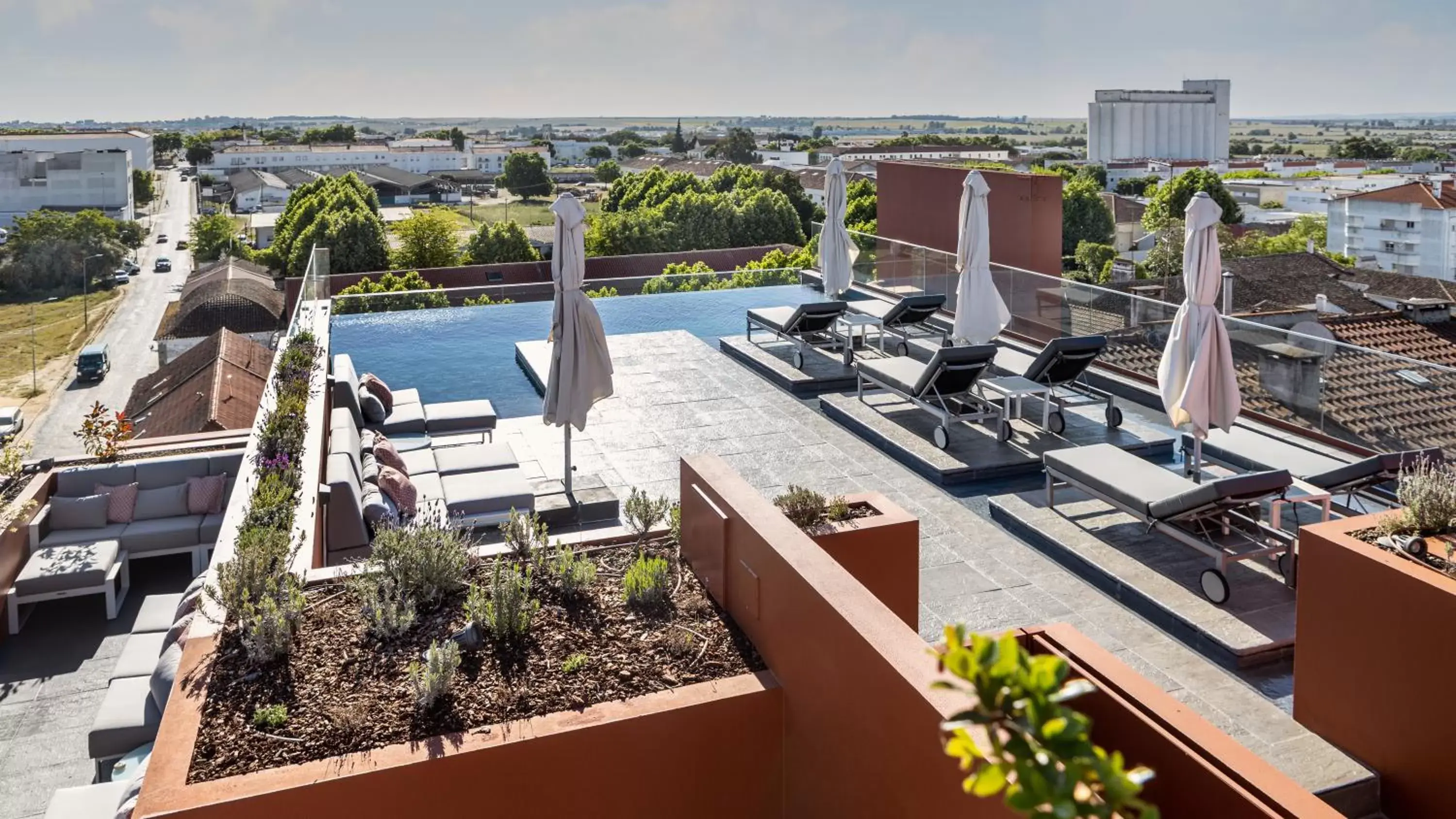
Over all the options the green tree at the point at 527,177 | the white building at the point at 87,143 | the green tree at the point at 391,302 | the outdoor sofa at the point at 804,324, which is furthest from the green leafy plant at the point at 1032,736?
the white building at the point at 87,143

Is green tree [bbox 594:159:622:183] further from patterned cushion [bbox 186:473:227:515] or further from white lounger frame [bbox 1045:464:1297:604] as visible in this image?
white lounger frame [bbox 1045:464:1297:604]

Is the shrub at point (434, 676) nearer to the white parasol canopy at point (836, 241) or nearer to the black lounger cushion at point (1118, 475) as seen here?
the black lounger cushion at point (1118, 475)

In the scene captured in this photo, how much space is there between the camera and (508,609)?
13.4 feet

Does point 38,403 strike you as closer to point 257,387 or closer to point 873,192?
point 257,387

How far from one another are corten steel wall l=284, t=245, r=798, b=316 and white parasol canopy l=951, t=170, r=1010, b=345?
19.6 m

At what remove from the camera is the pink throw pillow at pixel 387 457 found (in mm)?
7293

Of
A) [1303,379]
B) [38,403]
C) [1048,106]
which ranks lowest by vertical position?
[38,403]

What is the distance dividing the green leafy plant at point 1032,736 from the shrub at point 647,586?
3230mm

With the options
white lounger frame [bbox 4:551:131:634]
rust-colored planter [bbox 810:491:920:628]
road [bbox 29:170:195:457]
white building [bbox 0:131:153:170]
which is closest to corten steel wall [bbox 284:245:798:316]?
road [bbox 29:170:195:457]

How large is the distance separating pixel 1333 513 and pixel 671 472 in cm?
454

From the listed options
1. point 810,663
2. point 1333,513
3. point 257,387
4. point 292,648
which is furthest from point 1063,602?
point 257,387

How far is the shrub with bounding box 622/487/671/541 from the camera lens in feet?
16.9

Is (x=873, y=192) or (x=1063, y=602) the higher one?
(x=873, y=192)

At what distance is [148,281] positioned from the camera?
68500 mm
